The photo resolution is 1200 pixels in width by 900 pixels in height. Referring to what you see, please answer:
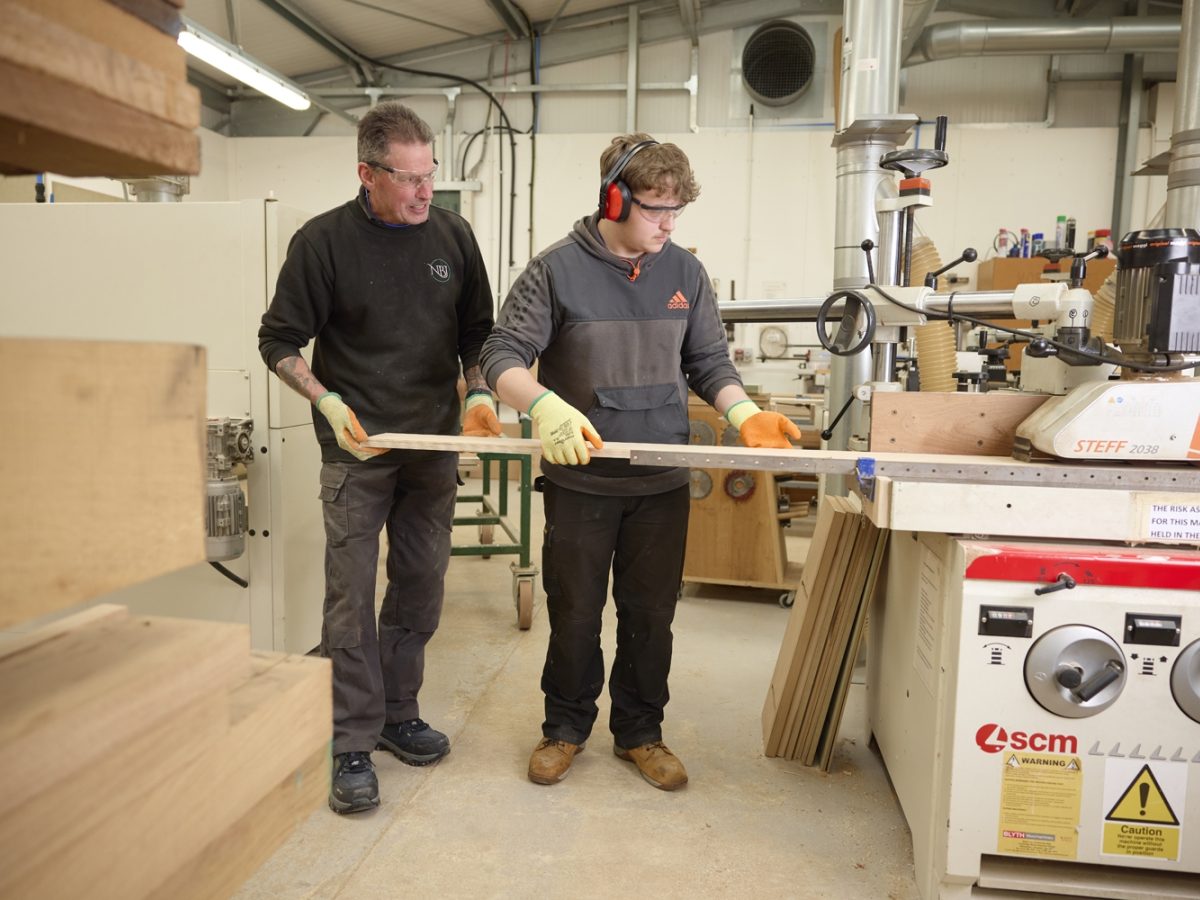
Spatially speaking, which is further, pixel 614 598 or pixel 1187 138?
pixel 1187 138

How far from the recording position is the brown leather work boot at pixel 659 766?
6.80 feet

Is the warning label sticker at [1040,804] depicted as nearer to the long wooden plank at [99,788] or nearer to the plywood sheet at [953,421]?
the plywood sheet at [953,421]

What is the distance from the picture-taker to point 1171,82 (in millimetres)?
6012

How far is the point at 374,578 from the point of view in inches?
80.7

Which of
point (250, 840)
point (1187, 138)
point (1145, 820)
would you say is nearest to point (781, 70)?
point (1187, 138)

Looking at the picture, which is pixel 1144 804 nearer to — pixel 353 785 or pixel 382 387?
pixel 353 785

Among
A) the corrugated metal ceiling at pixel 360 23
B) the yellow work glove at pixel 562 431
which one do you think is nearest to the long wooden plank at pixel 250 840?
the yellow work glove at pixel 562 431

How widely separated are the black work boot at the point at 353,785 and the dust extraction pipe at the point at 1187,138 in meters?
3.39

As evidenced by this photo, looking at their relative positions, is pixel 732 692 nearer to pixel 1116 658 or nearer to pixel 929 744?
pixel 929 744

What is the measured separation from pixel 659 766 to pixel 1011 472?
3.54ft

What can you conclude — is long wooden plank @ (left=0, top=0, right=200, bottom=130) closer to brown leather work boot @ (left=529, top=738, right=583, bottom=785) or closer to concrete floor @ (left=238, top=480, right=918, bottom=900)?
concrete floor @ (left=238, top=480, right=918, bottom=900)

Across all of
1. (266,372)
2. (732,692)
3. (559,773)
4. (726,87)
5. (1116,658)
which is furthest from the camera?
(726,87)

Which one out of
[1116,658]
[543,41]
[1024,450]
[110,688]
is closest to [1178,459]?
[1024,450]

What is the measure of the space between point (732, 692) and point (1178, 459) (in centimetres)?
151
